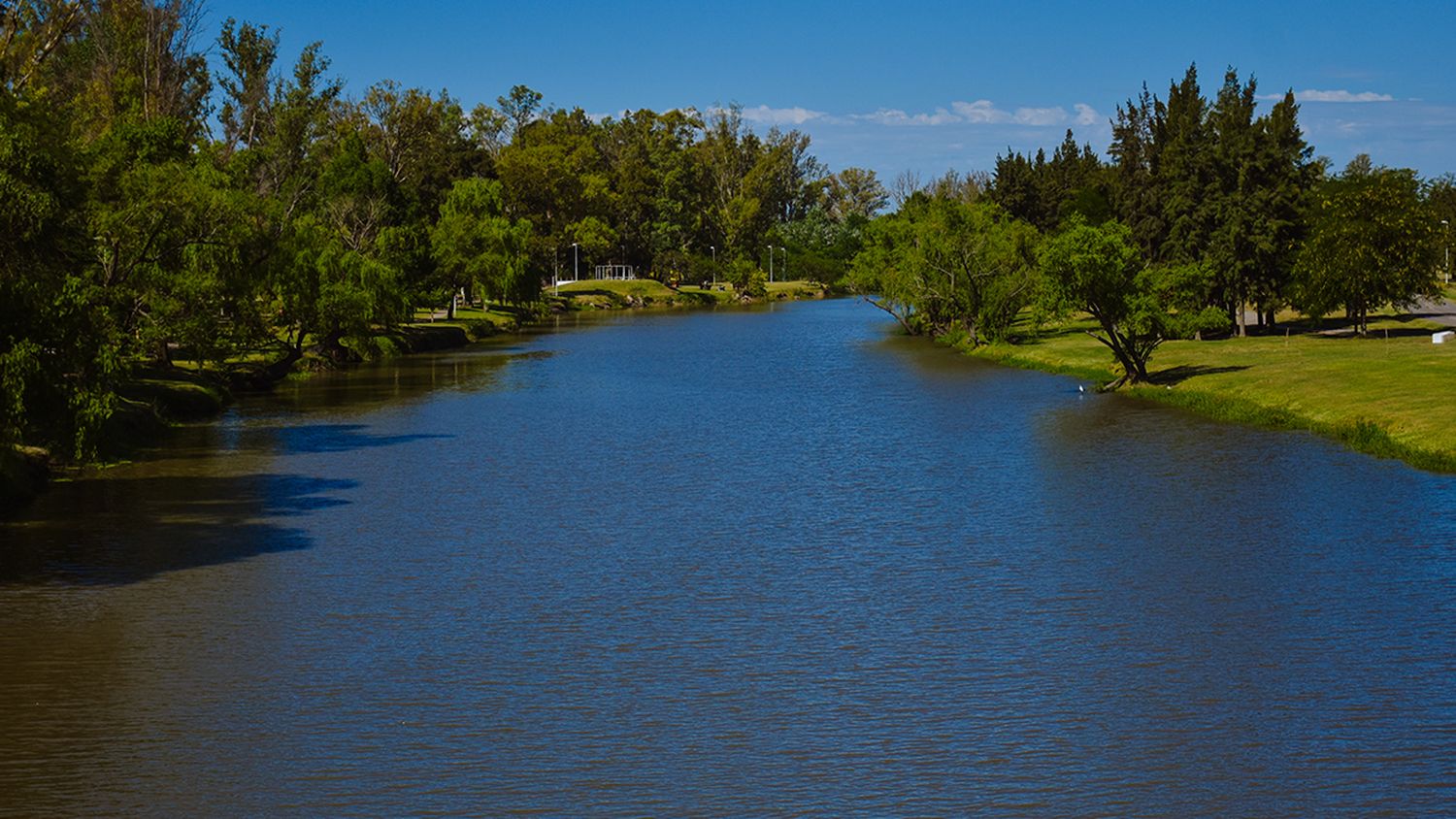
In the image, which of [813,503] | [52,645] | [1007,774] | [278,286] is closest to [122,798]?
[52,645]

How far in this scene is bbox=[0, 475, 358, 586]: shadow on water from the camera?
27.0 m

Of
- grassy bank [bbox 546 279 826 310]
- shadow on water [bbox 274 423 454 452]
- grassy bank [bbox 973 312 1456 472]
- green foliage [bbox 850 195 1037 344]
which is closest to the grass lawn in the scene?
grassy bank [bbox 546 279 826 310]

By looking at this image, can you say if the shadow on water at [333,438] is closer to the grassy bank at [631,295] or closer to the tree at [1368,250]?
the tree at [1368,250]

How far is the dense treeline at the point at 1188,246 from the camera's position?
5406cm

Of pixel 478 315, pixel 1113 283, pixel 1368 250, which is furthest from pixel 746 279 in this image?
pixel 1113 283

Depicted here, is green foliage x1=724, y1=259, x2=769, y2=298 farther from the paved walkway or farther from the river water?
the river water

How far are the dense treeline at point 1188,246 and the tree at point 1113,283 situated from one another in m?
0.06

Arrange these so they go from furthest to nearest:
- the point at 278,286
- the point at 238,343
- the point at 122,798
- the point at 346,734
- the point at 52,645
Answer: the point at 278,286, the point at 238,343, the point at 52,645, the point at 346,734, the point at 122,798

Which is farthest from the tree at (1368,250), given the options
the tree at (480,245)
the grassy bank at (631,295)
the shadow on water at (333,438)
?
the grassy bank at (631,295)

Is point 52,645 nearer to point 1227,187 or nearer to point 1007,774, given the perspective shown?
point 1007,774

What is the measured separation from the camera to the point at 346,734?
17.6 m

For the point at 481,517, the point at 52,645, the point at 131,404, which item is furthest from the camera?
the point at 131,404

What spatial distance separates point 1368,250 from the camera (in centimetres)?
6456

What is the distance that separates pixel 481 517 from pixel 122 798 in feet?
54.6
